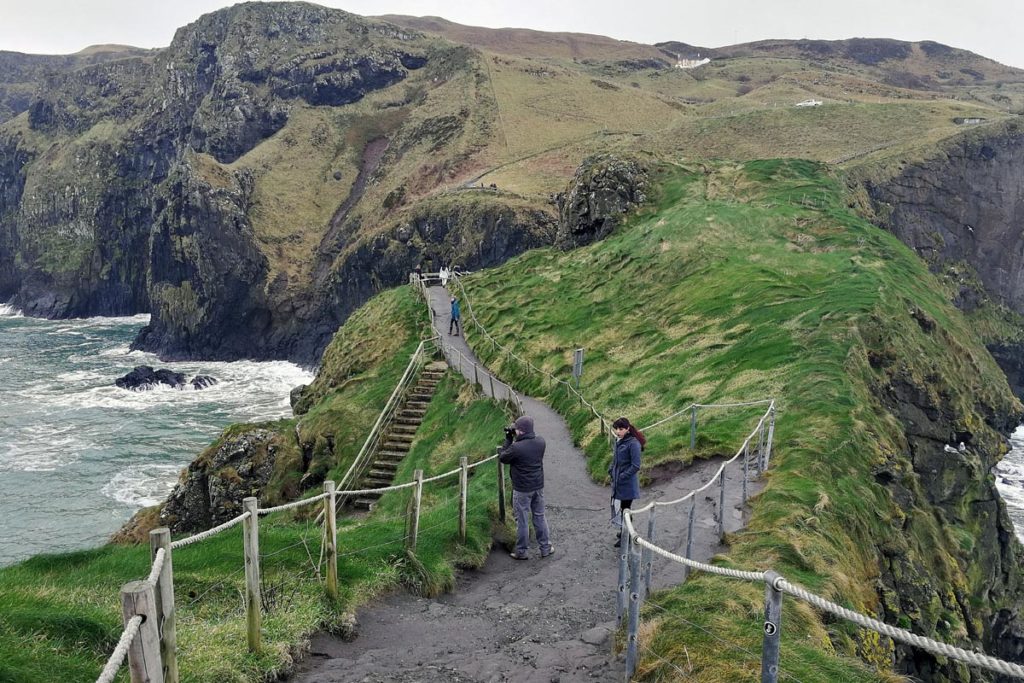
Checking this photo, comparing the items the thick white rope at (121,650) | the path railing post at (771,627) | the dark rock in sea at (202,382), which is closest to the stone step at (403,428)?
the thick white rope at (121,650)

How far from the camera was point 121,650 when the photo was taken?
4465mm

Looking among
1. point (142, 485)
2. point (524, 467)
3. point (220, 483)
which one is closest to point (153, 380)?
point (142, 485)

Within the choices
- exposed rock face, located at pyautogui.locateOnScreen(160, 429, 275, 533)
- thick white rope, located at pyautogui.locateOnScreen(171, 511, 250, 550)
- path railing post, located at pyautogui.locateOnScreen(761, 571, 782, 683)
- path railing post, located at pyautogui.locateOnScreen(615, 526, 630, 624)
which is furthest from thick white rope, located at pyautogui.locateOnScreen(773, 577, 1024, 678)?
exposed rock face, located at pyautogui.locateOnScreen(160, 429, 275, 533)

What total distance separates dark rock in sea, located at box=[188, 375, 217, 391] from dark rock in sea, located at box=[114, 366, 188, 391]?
1031 millimetres

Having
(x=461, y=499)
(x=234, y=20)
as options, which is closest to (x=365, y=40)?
(x=234, y=20)

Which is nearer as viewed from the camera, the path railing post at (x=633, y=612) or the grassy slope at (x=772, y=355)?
the path railing post at (x=633, y=612)

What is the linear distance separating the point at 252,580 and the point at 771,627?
519cm

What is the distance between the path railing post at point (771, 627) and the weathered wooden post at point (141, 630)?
413 cm

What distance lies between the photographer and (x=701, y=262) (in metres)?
34.2

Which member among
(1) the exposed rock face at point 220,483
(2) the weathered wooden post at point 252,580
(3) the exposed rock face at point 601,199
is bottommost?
(1) the exposed rock face at point 220,483

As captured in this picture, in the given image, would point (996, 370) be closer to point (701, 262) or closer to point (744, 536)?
point (701, 262)

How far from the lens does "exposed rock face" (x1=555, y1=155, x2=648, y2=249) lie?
156 ft

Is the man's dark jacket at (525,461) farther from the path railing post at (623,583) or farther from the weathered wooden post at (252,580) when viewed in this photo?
the weathered wooden post at (252,580)

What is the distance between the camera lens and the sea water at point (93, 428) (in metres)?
36.7
